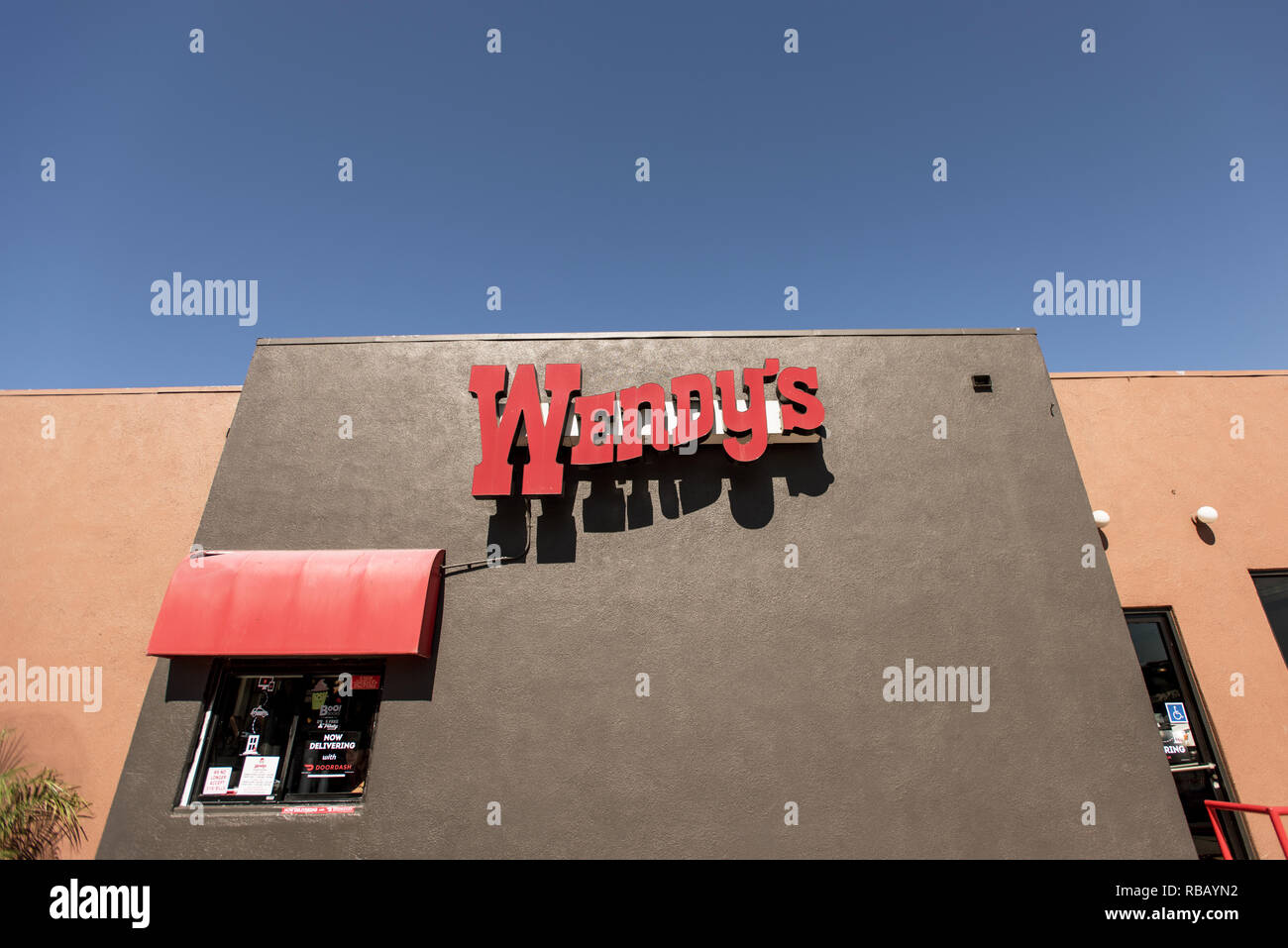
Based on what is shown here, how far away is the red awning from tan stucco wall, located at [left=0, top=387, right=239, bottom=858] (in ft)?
8.73

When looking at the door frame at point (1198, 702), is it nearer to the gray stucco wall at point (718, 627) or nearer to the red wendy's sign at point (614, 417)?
the gray stucco wall at point (718, 627)

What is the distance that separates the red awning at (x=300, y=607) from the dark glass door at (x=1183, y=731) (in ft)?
30.9

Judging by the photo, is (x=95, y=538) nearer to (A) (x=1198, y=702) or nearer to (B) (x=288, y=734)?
(B) (x=288, y=734)

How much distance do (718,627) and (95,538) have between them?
31.9ft

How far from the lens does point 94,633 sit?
857cm

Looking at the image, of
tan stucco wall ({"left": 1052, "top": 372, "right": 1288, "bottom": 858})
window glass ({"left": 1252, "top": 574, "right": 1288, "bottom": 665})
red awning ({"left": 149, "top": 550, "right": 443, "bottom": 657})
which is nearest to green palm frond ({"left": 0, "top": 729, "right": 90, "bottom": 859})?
red awning ({"left": 149, "top": 550, "right": 443, "bottom": 657})

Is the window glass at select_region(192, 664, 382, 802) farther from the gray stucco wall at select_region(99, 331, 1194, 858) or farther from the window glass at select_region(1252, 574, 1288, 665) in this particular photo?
the window glass at select_region(1252, 574, 1288, 665)

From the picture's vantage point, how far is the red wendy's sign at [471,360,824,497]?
737 centimetres

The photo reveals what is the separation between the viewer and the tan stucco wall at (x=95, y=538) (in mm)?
8180

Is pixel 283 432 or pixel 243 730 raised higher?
pixel 283 432
